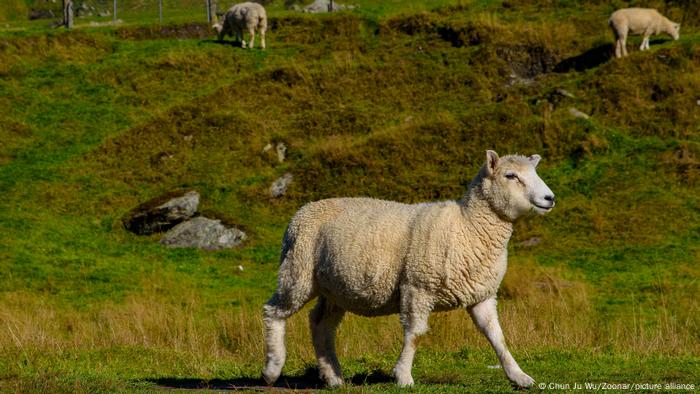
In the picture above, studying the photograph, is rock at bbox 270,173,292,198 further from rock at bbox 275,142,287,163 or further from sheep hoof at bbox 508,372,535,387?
sheep hoof at bbox 508,372,535,387

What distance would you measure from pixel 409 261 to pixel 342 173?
1671 cm

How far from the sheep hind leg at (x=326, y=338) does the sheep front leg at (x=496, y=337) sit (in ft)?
5.36

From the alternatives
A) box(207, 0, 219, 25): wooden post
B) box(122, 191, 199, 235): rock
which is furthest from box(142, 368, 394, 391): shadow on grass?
box(207, 0, 219, 25): wooden post

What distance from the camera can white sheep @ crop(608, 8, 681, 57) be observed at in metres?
31.5

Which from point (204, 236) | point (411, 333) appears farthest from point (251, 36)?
point (411, 333)

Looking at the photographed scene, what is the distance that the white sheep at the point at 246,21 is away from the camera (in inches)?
1523

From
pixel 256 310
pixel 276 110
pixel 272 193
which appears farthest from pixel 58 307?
pixel 276 110

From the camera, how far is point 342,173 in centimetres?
2667

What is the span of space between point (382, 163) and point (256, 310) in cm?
979

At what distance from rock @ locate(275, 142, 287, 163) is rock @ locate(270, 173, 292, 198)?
3.81ft

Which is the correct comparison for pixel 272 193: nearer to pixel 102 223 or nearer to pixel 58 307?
pixel 102 223

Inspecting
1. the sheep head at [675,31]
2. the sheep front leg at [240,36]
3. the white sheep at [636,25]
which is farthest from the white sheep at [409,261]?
the sheep front leg at [240,36]

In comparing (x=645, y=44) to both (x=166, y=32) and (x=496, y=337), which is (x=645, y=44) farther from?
(x=496, y=337)

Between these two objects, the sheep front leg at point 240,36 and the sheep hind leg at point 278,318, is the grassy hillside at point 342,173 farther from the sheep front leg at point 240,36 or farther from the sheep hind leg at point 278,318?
the sheep front leg at point 240,36
